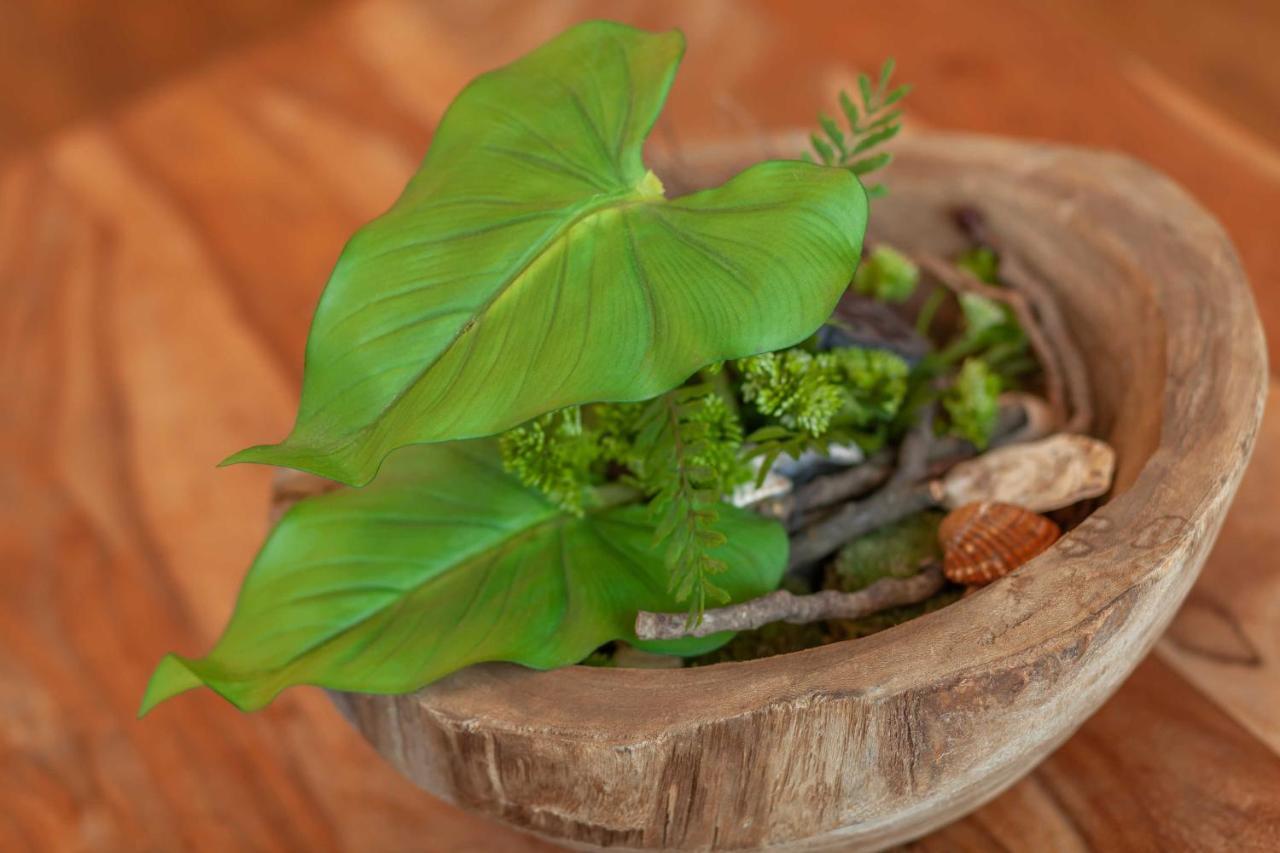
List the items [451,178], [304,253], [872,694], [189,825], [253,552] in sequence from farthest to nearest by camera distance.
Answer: [304,253] < [253,552] < [189,825] < [451,178] < [872,694]

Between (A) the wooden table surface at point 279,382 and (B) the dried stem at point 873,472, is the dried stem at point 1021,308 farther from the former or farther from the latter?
(A) the wooden table surface at point 279,382

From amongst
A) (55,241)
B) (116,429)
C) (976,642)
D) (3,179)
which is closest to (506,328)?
(976,642)

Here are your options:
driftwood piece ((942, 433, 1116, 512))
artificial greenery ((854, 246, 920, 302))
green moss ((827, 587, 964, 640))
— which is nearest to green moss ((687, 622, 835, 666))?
green moss ((827, 587, 964, 640))

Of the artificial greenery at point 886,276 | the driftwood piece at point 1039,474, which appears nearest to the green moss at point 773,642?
the driftwood piece at point 1039,474

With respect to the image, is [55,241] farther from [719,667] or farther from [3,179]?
[719,667]

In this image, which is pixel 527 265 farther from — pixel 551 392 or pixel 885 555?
pixel 885 555

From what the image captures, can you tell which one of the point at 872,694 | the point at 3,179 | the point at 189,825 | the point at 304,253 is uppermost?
the point at 3,179

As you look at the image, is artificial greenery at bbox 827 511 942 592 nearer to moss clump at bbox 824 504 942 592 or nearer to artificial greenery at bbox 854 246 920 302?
moss clump at bbox 824 504 942 592
